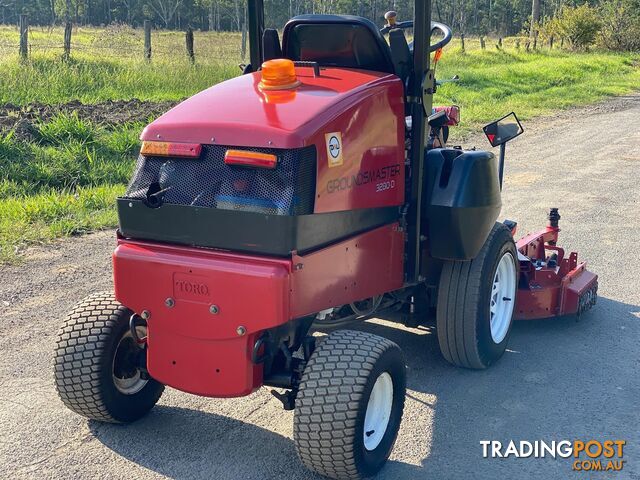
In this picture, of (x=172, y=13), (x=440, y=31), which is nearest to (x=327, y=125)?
(x=440, y=31)

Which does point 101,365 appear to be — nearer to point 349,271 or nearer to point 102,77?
point 349,271

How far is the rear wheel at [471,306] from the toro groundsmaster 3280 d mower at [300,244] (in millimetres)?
11

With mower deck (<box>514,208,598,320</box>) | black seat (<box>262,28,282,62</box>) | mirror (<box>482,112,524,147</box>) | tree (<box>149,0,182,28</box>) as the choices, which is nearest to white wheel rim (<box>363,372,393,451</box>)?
mower deck (<box>514,208,598,320</box>)

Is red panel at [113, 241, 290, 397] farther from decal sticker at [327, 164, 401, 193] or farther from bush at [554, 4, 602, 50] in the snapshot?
bush at [554, 4, 602, 50]

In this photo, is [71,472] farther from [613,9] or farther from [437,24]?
[613,9]

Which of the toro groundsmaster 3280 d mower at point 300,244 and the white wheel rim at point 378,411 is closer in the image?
the toro groundsmaster 3280 d mower at point 300,244

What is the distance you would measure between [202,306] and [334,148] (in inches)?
35.6

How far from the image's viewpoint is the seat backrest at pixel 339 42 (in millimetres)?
4172

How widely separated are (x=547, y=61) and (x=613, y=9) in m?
11.6

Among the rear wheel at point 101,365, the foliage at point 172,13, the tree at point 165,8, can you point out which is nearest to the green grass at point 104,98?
the rear wheel at point 101,365

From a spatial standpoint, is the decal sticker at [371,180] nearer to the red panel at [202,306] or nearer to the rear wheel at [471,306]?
the red panel at [202,306]

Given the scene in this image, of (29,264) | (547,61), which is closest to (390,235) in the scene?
(29,264)

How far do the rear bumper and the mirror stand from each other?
193 centimetres

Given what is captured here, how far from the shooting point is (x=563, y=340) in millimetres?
5137
